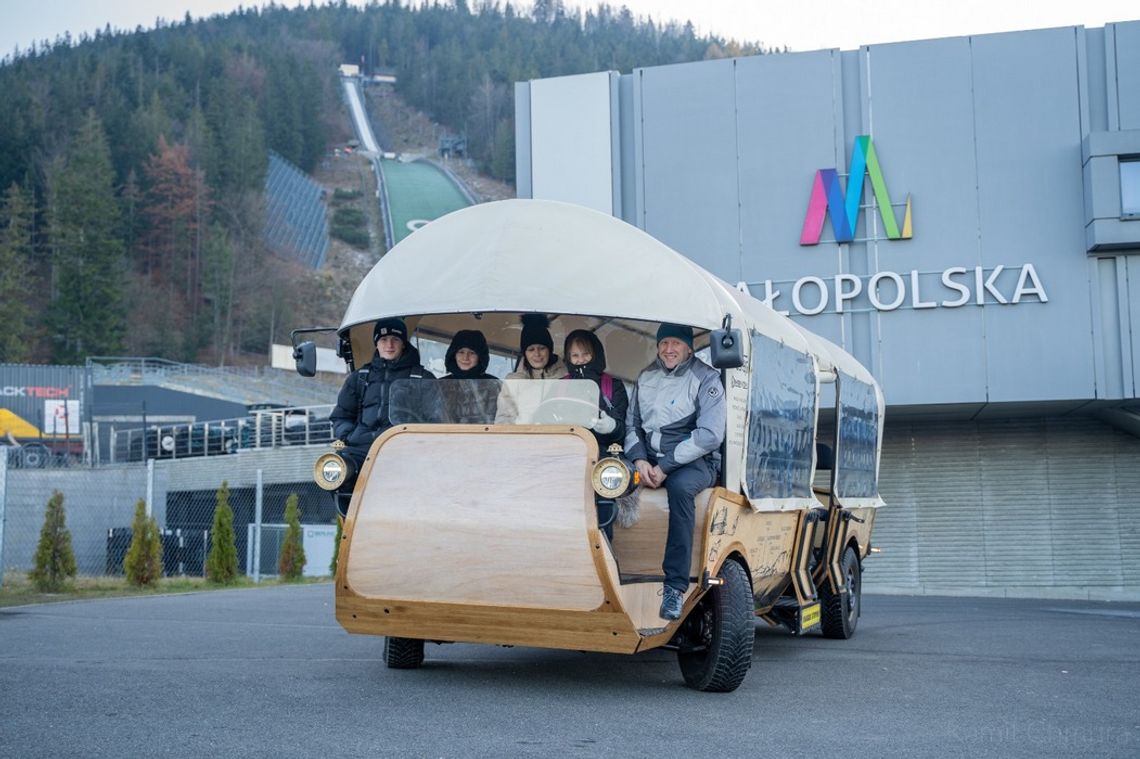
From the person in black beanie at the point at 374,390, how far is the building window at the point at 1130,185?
17679 mm

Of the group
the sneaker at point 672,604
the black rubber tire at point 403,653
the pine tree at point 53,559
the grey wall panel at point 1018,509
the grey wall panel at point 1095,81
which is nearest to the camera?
the sneaker at point 672,604

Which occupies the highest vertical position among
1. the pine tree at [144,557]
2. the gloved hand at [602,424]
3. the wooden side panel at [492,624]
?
the gloved hand at [602,424]

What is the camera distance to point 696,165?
2417 cm

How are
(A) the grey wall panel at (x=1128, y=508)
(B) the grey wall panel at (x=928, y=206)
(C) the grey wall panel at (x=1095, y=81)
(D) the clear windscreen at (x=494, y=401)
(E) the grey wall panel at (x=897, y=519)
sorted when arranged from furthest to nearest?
(E) the grey wall panel at (x=897, y=519) < (A) the grey wall panel at (x=1128, y=508) < (B) the grey wall panel at (x=928, y=206) < (C) the grey wall panel at (x=1095, y=81) < (D) the clear windscreen at (x=494, y=401)

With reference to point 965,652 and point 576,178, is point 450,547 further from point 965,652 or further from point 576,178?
point 576,178

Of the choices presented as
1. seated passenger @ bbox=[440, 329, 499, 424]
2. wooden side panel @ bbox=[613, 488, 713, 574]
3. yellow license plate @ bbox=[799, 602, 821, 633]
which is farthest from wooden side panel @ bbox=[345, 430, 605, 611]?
yellow license plate @ bbox=[799, 602, 821, 633]

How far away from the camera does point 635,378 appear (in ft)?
29.8

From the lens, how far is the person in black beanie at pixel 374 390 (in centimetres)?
817

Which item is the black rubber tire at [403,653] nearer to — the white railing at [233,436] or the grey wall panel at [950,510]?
the grey wall panel at [950,510]

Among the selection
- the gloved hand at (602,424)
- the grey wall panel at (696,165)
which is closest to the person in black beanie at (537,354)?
the gloved hand at (602,424)

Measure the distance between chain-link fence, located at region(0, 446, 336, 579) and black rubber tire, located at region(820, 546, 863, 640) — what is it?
400 inches

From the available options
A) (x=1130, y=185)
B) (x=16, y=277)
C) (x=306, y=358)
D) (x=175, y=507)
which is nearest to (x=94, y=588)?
(x=306, y=358)

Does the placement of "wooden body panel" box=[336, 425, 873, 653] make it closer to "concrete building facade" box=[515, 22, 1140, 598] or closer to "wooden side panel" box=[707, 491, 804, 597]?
"wooden side panel" box=[707, 491, 804, 597]

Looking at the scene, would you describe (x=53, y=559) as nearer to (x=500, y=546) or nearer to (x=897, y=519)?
(x=500, y=546)
